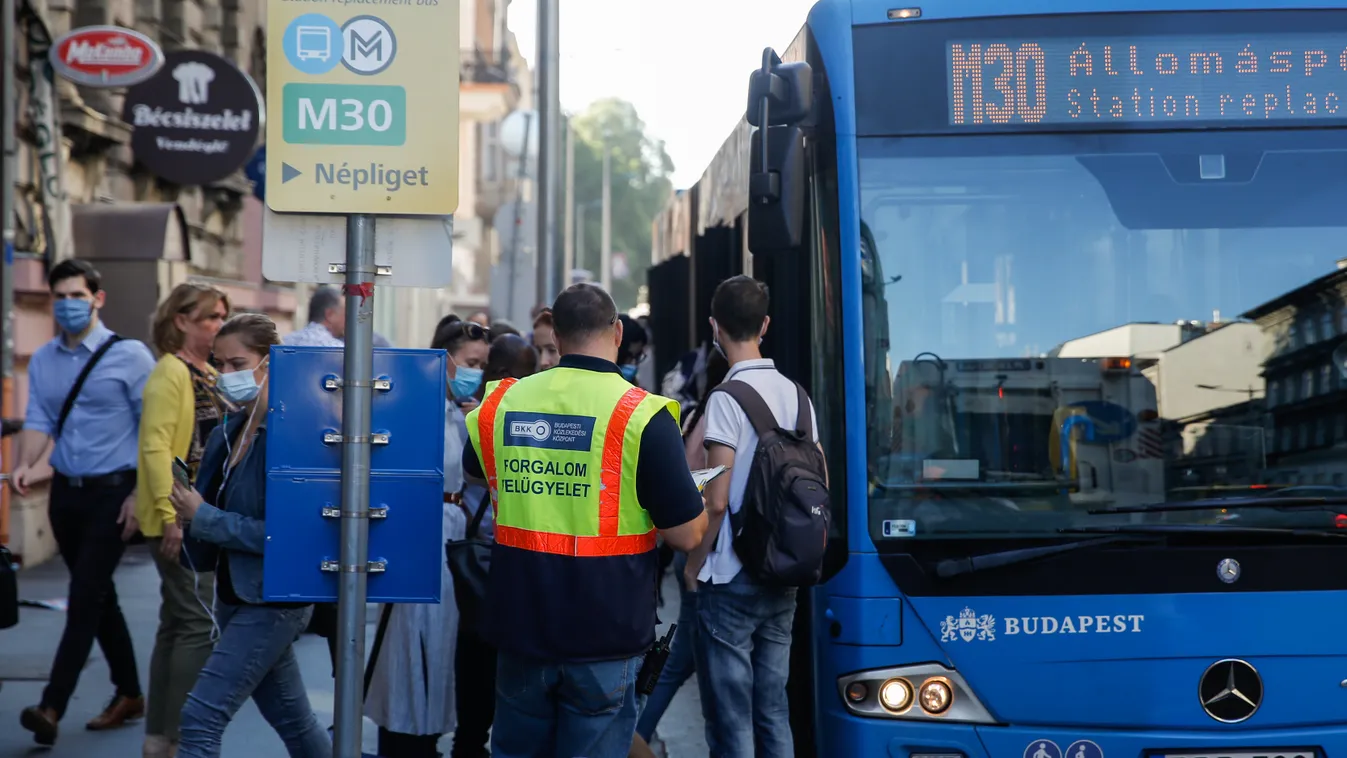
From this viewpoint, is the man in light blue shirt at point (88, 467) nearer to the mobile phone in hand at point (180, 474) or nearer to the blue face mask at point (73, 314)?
the blue face mask at point (73, 314)

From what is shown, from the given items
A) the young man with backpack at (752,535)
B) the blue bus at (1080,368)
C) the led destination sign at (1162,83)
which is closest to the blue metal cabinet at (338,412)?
the young man with backpack at (752,535)

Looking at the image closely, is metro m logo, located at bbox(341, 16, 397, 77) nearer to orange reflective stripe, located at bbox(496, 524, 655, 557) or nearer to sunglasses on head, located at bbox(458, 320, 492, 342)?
orange reflective stripe, located at bbox(496, 524, 655, 557)

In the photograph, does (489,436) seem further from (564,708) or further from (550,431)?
(564,708)

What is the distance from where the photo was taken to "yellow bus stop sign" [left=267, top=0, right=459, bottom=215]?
4078mm

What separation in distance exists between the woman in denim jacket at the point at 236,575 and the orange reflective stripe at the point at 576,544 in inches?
38.7

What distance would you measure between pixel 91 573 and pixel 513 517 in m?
3.46

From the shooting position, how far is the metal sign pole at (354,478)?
411cm

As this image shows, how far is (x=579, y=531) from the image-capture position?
4.02 metres

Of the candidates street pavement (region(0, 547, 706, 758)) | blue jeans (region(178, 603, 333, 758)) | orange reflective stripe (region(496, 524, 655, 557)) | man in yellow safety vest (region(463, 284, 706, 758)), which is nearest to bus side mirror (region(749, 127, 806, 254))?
man in yellow safety vest (region(463, 284, 706, 758))

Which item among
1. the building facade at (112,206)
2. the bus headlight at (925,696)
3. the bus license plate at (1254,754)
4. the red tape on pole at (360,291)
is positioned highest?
the building facade at (112,206)

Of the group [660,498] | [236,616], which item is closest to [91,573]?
[236,616]

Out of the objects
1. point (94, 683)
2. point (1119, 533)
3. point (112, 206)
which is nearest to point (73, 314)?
point (94, 683)

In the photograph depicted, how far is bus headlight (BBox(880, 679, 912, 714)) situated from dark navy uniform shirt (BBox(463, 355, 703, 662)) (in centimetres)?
93

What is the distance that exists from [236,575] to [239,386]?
0.58 meters
